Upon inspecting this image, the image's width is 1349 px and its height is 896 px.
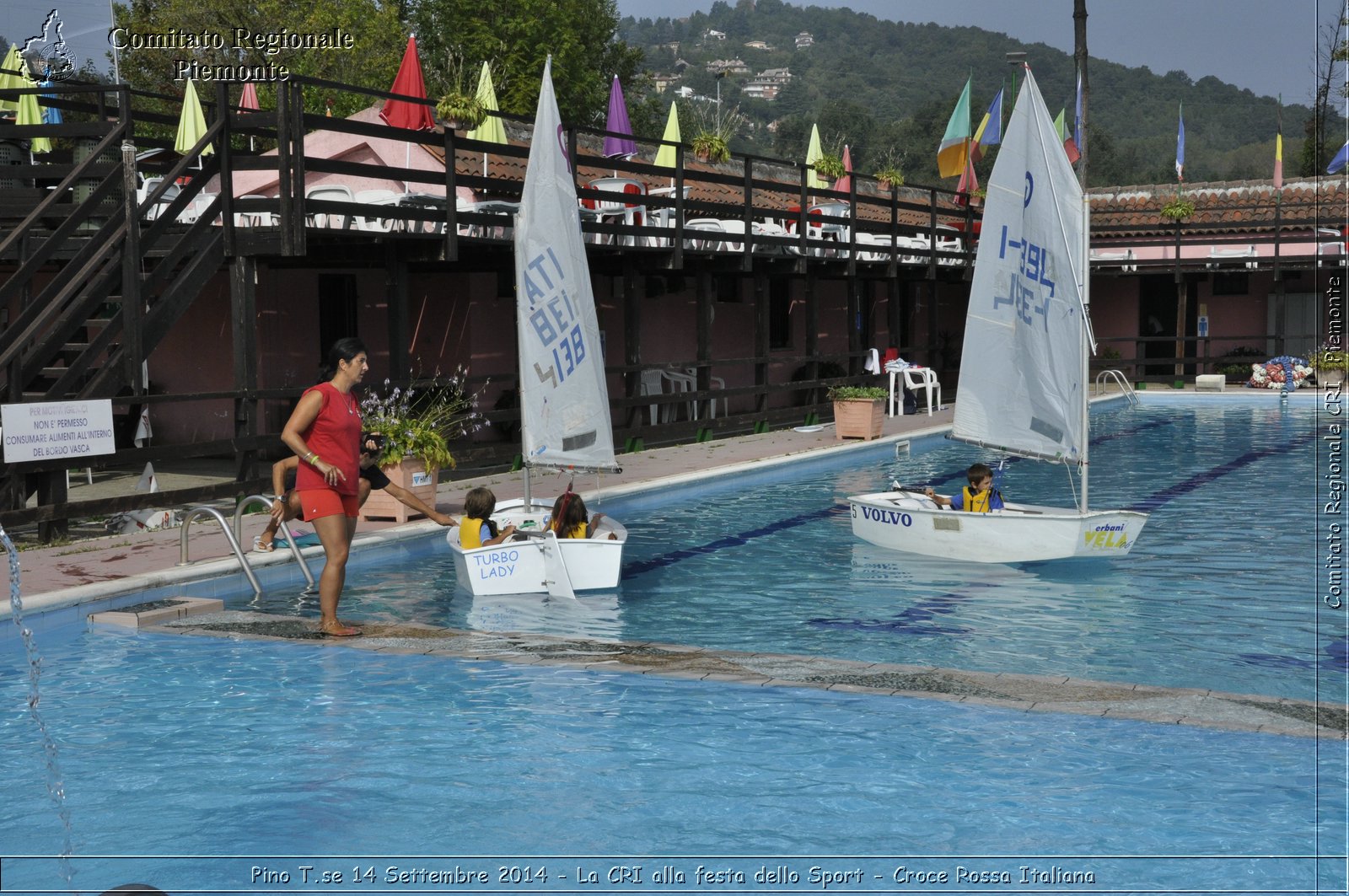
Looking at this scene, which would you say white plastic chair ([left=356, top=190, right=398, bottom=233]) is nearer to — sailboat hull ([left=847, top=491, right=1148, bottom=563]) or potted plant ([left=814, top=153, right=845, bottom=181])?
sailboat hull ([left=847, top=491, right=1148, bottom=563])

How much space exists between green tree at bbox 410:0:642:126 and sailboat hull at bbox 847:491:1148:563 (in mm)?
40969

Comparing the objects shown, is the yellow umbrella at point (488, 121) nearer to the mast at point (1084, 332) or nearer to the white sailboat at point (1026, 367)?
the white sailboat at point (1026, 367)

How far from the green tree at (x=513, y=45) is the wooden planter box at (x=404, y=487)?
129 ft

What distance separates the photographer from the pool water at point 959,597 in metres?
8.69

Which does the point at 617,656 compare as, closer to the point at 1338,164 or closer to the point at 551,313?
the point at 551,313

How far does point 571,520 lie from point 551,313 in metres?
1.80

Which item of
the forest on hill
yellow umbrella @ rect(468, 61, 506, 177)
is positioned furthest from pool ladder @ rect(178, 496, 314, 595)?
the forest on hill

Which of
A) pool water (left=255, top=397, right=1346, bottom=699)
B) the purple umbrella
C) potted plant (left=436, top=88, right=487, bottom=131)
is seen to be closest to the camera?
pool water (left=255, top=397, right=1346, bottom=699)

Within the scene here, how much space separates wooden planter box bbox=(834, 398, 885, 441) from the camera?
20.8 meters

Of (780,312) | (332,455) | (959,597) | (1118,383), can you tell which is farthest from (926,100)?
(332,455)

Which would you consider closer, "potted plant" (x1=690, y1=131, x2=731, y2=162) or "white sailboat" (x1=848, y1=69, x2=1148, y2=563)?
"white sailboat" (x1=848, y1=69, x2=1148, y2=563)

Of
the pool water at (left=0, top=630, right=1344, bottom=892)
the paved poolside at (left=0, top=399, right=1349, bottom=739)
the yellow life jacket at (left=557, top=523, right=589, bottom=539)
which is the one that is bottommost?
the pool water at (left=0, top=630, right=1344, bottom=892)

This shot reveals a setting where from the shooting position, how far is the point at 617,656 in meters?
8.04

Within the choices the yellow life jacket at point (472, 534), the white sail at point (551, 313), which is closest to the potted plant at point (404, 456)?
the white sail at point (551, 313)
